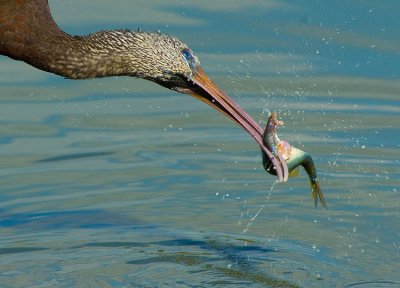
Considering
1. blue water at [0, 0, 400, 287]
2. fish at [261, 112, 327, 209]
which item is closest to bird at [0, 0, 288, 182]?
fish at [261, 112, 327, 209]

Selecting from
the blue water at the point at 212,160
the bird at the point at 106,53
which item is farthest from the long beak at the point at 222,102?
the blue water at the point at 212,160

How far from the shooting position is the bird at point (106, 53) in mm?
11234

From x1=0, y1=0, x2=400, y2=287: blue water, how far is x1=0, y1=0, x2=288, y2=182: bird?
3.69ft

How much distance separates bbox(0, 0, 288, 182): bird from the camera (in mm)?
11234

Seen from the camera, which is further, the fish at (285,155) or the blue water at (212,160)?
the blue water at (212,160)

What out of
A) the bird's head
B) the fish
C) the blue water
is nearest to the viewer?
the fish

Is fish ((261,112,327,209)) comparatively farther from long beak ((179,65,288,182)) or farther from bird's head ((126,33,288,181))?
bird's head ((126,33,288,181))

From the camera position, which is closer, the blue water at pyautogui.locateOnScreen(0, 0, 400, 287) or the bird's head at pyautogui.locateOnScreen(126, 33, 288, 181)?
the blue water at pyautogui.locateOnScreen(0, 0, 400, 287)

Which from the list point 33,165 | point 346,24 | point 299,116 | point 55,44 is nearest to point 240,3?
point 346,24

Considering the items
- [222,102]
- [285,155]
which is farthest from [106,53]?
[285,155]

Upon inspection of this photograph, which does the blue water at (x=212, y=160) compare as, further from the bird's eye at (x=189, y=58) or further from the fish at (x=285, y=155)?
the bird's eye at (x=189, y=58)

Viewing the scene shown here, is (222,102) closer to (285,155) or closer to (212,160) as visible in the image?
(285,155)

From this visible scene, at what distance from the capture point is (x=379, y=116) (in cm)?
1376

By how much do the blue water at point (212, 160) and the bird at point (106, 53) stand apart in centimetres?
112
